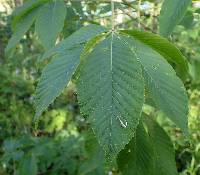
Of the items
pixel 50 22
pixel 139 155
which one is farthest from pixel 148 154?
pixel 50 22

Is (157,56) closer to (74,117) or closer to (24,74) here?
(74,117)

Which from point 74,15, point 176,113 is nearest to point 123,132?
point 176,113

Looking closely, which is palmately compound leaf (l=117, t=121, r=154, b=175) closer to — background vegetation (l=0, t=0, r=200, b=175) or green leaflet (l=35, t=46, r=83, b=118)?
background vegetation (l=0, t=0, r=200, b=175)

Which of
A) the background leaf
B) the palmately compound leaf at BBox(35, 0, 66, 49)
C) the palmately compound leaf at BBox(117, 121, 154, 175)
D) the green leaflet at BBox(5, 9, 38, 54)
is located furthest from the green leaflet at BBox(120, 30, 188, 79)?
the background leaf

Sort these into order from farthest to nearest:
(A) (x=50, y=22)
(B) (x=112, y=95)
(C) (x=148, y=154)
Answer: (A) (x=50, y=22) < (C) (x=148, y=154) < (B) (x=112, y=95)

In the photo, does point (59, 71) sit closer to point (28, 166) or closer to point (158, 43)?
point (158, 43)

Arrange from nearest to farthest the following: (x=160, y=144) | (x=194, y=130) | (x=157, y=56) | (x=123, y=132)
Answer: (x=123, y=132) < (x=157, y=56) < (x=160, y=144) < (x=194, y=130)

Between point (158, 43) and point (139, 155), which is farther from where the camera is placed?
point (139, 155)
